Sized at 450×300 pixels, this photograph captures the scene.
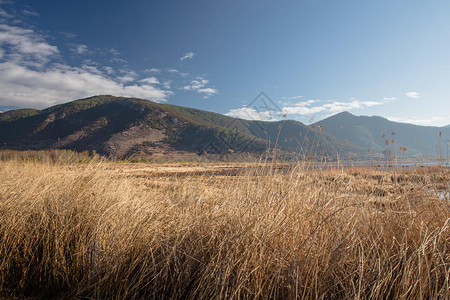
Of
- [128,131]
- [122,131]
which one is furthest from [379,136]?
[122,131]

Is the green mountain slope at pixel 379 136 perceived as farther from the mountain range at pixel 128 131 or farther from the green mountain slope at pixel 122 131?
the green mountain slope at pixel 122 131

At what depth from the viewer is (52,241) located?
225cm

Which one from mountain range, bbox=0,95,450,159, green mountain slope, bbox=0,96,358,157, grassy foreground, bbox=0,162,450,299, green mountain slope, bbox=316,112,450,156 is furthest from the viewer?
green mountain slope, bbox=0,96,358,157

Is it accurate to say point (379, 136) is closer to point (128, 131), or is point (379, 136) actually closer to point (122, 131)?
point (128, 131)

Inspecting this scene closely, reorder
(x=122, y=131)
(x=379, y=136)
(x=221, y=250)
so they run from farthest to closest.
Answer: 1. (x=122, y=131)
2. (x=379, y=136)
3. (x=221, y=250)

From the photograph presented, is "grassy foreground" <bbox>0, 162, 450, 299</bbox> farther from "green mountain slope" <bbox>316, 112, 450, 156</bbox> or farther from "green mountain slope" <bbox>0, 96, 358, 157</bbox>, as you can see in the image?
"green mountain slope" <bbox>0, 96, 358, 157</bbox>

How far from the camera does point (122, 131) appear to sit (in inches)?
2210

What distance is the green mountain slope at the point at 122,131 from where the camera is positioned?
51.5 metres

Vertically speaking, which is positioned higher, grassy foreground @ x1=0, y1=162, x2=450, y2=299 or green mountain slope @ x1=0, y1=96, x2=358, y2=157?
green mountain slope @ x1=0, y1=96, x2=358, y2=157

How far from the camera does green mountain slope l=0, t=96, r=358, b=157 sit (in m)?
51.5

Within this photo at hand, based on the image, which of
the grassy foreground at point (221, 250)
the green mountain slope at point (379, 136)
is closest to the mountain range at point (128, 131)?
the green mountain slope at point (379, 136)

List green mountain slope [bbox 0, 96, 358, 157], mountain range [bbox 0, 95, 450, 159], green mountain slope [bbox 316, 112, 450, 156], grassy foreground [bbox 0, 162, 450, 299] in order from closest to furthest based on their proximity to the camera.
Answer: grassy foreground [bbox 0, 162, 450, 299]
green mountain slope [bbox 316, 112, 450, 156]
mountain range [bbox 0, 95, 450, 159]
green mountain slope [bbox 0, 96, 358, 157]

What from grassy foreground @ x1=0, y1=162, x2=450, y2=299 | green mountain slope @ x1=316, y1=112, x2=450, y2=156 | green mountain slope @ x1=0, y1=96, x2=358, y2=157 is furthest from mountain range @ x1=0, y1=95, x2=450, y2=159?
grassy foreground @ x1=0, y1=162, x2=450, y2=299

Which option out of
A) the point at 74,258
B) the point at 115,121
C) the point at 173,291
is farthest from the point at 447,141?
the point at 115,121
